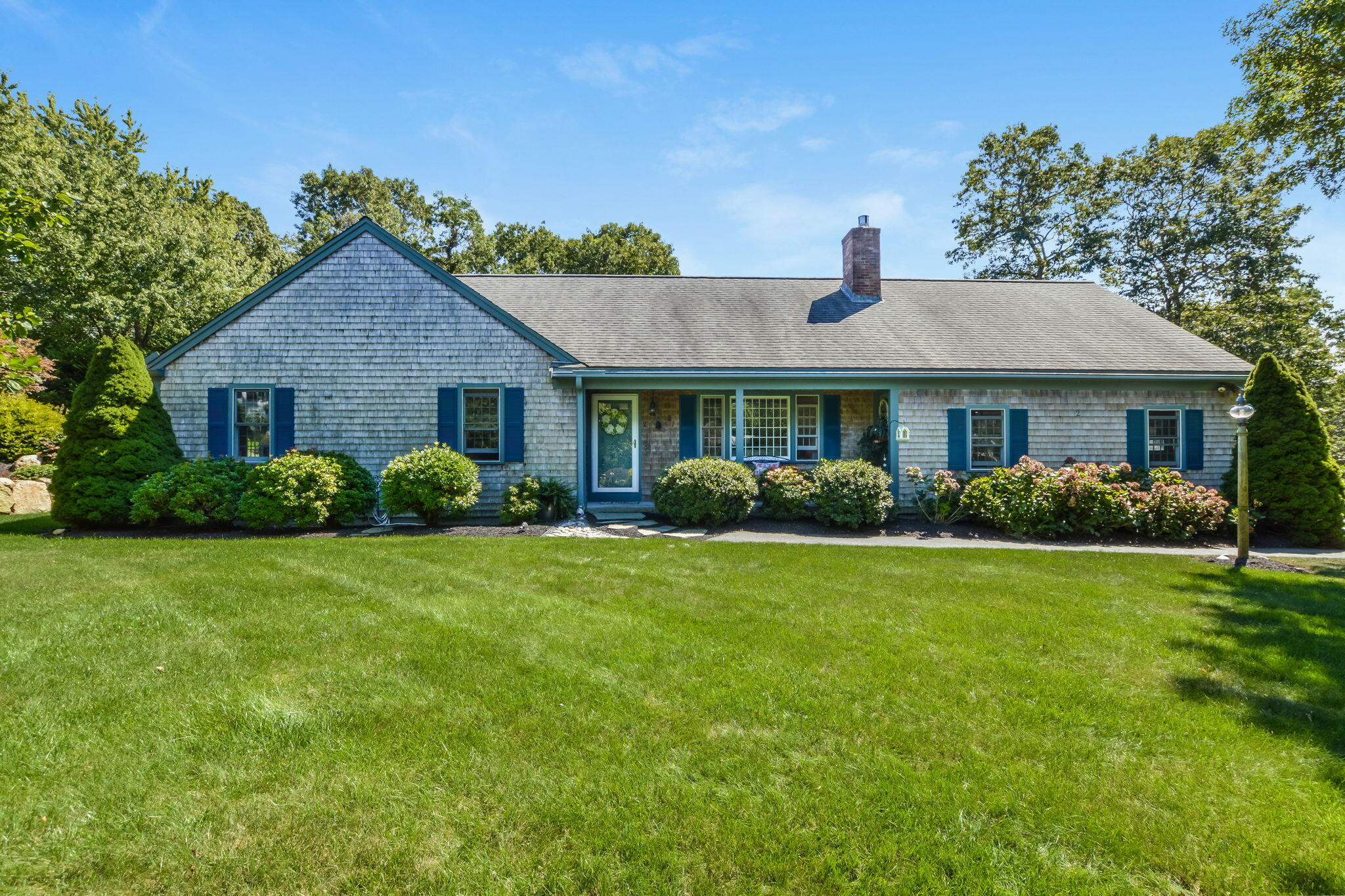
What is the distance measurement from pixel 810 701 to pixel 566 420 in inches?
334

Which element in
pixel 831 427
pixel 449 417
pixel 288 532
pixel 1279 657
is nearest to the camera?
pixel 1279 657

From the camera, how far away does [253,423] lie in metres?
10.9

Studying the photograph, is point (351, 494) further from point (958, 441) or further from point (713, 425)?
point (958, 441)

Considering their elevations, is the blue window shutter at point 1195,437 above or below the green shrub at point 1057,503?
above

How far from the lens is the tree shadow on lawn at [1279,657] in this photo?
3449 mm

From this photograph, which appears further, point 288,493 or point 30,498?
point 30,498

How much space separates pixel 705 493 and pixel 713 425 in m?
3.08

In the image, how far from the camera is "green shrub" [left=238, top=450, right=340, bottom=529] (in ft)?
29.8

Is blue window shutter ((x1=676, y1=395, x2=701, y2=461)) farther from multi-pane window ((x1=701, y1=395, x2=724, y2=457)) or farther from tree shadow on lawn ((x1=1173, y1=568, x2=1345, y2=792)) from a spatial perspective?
tree shadow on lawn ((x1=1173, y1=568, x2=1345, y2=792))

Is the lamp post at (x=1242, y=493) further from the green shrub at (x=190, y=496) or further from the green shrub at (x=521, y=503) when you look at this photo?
the green shrub at (x=190, y=496)

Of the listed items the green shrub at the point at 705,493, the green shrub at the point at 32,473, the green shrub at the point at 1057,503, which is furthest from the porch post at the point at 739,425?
the green shrub at the point at 32,473

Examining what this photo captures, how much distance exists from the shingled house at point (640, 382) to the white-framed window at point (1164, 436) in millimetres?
40

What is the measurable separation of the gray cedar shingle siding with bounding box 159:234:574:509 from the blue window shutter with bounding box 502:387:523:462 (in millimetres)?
142

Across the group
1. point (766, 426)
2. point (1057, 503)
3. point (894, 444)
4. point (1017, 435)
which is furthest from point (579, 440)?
point (1017, 435)
